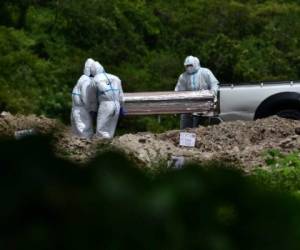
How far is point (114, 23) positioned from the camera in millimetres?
33406

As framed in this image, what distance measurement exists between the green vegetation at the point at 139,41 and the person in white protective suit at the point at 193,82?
654 centimetres

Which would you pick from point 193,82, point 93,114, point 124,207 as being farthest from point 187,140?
point 124,207

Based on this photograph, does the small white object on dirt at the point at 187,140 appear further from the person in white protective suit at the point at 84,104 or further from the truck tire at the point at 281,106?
the person in white protective suit at the point at 84,104

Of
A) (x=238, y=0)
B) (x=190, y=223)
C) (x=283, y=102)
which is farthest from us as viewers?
(x=238, y=0)

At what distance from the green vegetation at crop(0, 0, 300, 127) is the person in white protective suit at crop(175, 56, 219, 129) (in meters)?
6.54

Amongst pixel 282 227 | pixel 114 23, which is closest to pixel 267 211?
pixel 282 227

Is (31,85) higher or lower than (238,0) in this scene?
lower

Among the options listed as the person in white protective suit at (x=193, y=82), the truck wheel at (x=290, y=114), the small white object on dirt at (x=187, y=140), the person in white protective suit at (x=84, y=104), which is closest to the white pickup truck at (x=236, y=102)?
the truck wheel at (x=290, y=114)

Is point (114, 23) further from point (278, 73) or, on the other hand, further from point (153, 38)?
point (278, 73)

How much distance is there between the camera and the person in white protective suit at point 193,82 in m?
19.9

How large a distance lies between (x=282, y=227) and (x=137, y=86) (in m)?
27.4

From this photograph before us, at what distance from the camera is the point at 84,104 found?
19.8 meters

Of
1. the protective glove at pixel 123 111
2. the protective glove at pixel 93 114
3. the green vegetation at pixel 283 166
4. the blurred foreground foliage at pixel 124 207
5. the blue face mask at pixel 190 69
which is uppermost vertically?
the blurred foreground foliage at pixel 124 207

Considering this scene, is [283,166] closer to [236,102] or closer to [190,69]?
[236,102]
